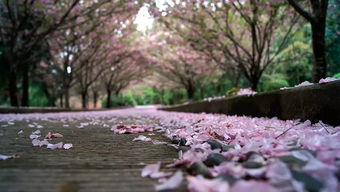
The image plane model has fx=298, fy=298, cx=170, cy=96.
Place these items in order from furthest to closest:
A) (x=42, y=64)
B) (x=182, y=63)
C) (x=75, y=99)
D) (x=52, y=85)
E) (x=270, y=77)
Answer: (x=75, y=99) < (x=52, y=85) < (x=182, y=63) < (x=42, y=64) < (x=270, y=77)

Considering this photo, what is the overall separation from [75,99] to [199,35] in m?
33.9

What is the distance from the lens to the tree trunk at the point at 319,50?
4.94 m

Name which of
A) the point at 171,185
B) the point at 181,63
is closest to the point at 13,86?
the point at 171,185

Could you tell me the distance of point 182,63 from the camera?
20.6m

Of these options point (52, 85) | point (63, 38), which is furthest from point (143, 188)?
point (52, 85)

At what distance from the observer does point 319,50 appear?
500 centimetres

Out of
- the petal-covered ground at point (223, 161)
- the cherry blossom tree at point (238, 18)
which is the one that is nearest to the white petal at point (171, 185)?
the petal-covered ground at point (223, 161)

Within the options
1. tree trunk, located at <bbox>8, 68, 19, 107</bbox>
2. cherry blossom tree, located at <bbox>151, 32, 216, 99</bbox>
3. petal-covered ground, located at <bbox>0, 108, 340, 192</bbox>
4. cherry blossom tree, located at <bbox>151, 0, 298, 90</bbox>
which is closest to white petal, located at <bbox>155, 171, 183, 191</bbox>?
petal-covered ground, located at <bbox>0, 108, 340, 192</bbox>

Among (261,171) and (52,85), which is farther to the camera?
(52,85)

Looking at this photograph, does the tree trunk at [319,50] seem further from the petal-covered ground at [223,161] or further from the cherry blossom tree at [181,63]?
the cherry blossom tree at [181,63]

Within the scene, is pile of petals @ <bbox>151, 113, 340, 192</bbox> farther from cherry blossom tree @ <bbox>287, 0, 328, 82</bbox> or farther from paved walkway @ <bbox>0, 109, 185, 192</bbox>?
cherry blossom tree @ <bbox>287, 0, 328, 82</bbox>

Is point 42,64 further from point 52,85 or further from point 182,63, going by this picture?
point 182,63

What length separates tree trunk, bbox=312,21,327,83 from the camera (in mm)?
4938

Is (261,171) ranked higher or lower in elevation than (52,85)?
lower
